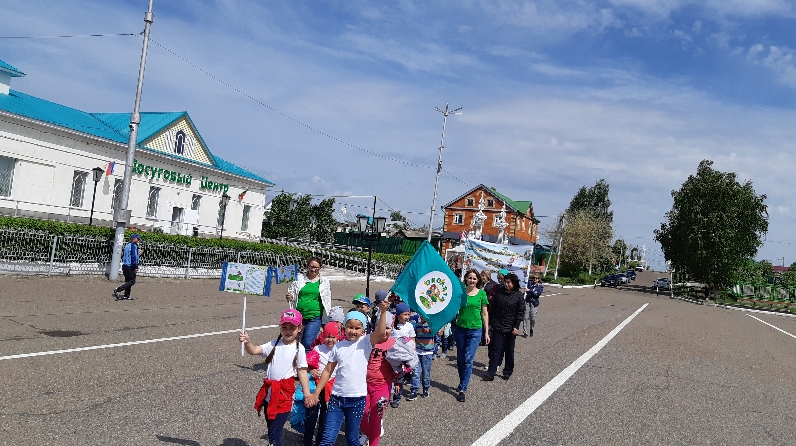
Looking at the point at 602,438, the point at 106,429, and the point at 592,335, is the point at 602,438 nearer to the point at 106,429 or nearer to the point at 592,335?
the point at 106,429

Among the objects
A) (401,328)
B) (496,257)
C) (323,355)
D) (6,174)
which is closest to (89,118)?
(6,174)

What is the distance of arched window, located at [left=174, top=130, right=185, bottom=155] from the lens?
35.9m

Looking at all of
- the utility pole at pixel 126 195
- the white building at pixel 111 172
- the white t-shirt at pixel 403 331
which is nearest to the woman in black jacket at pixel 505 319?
the white t-shirt at pixel 403 331

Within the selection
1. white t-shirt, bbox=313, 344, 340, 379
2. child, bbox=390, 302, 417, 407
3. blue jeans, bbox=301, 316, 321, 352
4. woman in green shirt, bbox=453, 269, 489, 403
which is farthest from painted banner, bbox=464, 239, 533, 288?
white t-shirt, bbox=313, 344, 340, 379

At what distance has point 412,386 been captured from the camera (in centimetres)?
750

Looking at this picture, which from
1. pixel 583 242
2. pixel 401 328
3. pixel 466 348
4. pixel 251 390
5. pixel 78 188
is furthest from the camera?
pixel 583 242

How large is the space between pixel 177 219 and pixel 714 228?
49.4 metres

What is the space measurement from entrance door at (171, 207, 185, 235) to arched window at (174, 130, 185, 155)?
11.4 feet

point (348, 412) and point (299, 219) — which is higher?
point (299, 219)

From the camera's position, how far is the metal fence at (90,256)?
17109 mm

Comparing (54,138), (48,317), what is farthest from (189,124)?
(48,317)

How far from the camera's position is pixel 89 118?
109 feet

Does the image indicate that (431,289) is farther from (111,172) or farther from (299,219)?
(299,219)

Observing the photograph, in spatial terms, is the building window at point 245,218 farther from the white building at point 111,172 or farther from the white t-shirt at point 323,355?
the white t-shirt at point 323,355
